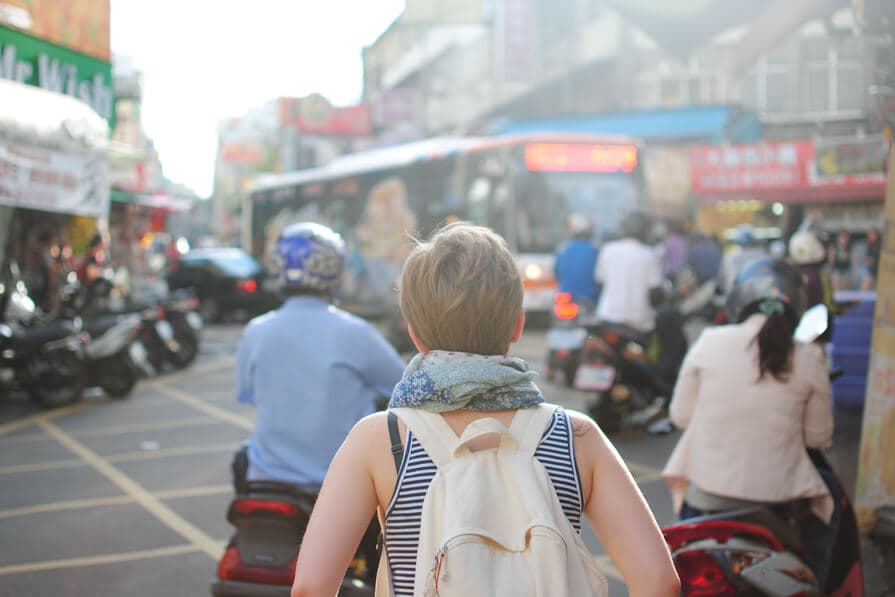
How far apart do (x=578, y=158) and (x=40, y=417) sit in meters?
10.2

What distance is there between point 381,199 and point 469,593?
21.0 metres

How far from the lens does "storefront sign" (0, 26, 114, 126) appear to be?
11703 millimetres

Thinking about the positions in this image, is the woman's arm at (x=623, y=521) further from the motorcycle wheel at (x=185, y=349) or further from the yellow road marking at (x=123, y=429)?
the motorcycle wheel at (x=185, y=349)

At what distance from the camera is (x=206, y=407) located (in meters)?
11.6

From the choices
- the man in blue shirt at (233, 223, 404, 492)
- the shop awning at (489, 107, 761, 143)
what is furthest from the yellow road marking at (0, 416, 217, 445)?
the shop awning at (489, 107, 761, 143)

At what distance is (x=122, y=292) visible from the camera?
14750 millimetres

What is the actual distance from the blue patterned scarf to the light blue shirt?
78.2 inches

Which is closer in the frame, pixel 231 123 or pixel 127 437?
pixel 127 437

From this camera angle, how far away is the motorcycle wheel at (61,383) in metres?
11.3

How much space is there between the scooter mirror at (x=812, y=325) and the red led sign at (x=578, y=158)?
1433cm

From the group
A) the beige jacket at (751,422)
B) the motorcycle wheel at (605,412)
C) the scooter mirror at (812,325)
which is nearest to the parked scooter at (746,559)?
the beige jacket at (751,422)

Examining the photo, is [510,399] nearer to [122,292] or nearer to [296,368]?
[296,368]

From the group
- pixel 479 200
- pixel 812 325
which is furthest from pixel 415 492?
pixel 479 200

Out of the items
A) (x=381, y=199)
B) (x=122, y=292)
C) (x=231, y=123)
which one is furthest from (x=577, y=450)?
(x=231, y=123)
